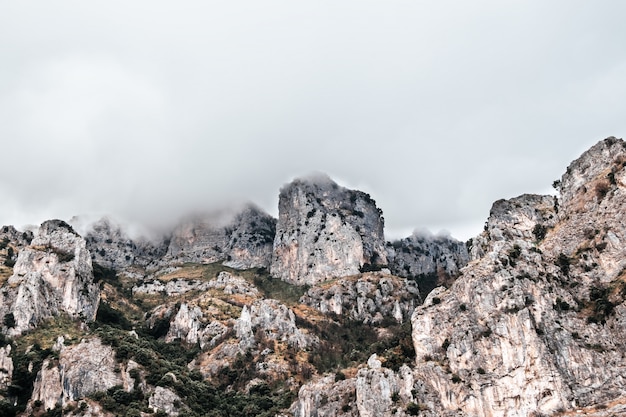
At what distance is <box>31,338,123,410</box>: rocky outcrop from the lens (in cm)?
9406

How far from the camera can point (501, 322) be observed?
88688mm

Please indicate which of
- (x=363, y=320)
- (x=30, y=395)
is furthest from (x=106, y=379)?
(x=363, y=320)

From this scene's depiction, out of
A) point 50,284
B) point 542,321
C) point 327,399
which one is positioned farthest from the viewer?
point 50,284

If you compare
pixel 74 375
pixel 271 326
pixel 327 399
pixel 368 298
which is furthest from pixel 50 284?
pixel 368 298

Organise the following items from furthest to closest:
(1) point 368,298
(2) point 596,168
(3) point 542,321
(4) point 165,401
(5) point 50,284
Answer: (1) point 368,298
(5) point 50,284
(2) point 596,168
(4) point 165,401
(3) point 542,321

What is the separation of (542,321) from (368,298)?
321ft

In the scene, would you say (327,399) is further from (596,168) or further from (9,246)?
(9,246)

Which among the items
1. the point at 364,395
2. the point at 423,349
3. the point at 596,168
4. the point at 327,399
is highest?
the point at 596,168

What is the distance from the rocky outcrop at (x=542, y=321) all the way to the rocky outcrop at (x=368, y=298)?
74.4 m

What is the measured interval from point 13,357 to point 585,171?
116868 mm

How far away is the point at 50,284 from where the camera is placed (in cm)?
12838

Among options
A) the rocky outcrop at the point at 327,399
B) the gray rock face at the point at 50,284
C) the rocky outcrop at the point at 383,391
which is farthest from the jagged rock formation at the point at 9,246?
the rocky outcrop at the point at 383,391

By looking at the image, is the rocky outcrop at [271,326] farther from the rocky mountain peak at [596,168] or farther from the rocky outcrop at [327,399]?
the rocky mountain peak at [596,168]

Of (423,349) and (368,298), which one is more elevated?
(368,298)
